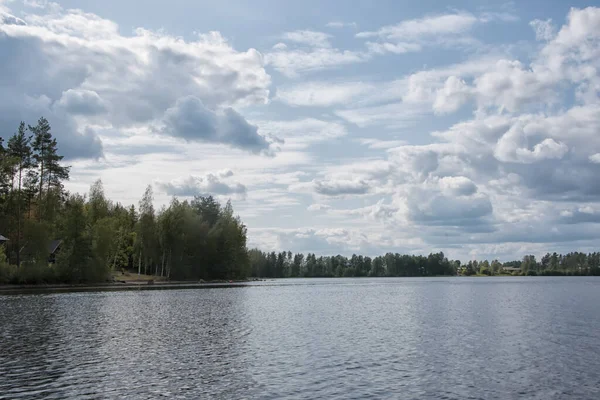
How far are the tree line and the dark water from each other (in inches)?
2061

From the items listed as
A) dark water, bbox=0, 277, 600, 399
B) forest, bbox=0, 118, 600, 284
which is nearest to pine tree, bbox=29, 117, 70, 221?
forest, bbox=0, 118, 600, 284

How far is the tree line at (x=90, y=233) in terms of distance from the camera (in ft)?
350

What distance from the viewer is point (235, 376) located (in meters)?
28.2

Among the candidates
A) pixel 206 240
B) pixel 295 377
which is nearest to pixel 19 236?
pixel 206 240

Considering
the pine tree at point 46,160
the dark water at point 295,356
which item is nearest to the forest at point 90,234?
the pine tree at point 46,160

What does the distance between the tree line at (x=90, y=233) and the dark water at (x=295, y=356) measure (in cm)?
5236

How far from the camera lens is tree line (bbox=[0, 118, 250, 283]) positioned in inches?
4198

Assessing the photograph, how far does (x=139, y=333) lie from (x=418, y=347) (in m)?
21.6

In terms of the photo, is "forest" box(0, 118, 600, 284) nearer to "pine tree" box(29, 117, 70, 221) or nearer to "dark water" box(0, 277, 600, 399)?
"pine tree" box(29, 117, 70, 221)

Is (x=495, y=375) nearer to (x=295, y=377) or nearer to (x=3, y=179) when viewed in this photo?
(x=295, y=377)

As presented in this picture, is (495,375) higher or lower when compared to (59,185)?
lower

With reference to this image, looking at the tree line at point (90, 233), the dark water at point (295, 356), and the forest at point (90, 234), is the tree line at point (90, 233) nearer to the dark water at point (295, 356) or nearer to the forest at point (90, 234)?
the forest at point (90, 234)

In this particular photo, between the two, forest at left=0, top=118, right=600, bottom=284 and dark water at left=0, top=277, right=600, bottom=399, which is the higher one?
forest at left=0, top=118, right=600, bottom=284

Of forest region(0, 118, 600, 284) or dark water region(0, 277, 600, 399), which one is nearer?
dark water region(0, 277, 600, 399)
